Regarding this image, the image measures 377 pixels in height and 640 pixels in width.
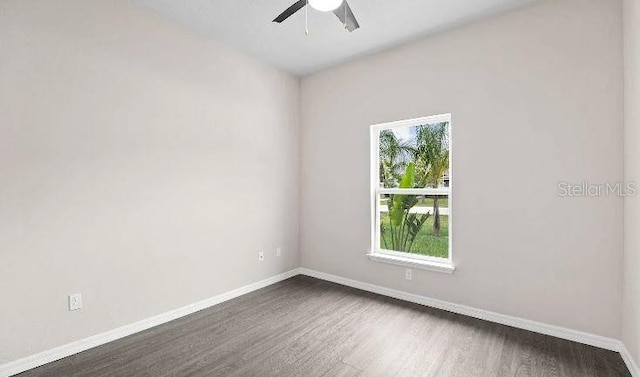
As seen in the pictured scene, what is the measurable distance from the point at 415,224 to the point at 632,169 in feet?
6.04

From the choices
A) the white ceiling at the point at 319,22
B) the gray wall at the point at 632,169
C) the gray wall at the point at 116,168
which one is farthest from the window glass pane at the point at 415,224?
the white ceiling at the point at 319,22

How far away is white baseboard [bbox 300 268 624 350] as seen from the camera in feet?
7.72

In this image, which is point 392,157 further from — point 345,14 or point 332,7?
point 332,7

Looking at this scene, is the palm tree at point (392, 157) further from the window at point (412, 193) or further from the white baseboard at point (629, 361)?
the white baseboard at point (629, 361)

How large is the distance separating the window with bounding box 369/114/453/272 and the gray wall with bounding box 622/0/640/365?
49.4 inches

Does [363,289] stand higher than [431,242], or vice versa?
[431,242]

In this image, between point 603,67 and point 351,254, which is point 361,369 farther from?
point 603,67

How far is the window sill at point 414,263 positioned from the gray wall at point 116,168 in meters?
1.48

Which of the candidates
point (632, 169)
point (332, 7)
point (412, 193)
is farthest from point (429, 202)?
point (332, 7)

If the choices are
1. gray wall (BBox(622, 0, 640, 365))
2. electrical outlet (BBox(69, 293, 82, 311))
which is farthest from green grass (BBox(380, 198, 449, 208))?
electrical outlet (BBox(69, 293, 82, 311))

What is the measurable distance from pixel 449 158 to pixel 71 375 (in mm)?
Answer: 3576

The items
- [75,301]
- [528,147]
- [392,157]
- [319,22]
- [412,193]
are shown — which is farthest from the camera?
[392,157]

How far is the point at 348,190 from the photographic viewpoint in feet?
12.6

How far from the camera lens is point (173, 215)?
291 cm
